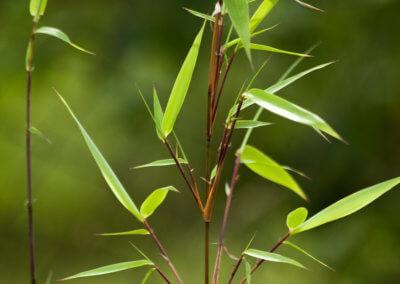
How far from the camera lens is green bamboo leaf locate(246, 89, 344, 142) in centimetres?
34

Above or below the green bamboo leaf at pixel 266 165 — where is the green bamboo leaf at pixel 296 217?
below

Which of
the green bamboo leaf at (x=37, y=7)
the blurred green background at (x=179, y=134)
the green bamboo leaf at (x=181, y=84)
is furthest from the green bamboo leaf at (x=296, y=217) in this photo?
the blurred green background at (x=179, y=134)

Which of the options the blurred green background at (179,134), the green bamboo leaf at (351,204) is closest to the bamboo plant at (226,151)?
the green bamboo leaf at (351,204)

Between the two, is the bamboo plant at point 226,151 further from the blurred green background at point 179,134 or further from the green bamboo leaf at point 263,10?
the blurred green background at point 179,134

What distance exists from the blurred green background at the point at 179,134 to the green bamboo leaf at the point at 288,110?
135cm

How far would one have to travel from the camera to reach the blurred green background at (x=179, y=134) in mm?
1868

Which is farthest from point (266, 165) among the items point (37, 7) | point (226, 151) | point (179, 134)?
point (179, 134)

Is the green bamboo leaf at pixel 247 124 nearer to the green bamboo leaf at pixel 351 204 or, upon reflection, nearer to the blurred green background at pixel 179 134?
the green bamboo leaf at pixel 351 204

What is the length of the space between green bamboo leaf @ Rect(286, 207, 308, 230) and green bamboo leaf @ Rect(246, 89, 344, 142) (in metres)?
0.08

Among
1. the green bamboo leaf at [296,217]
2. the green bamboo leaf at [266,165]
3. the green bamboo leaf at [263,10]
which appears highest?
the green bamboo leaf at [263,10]

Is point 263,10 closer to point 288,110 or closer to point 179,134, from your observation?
Answer: point 288,110

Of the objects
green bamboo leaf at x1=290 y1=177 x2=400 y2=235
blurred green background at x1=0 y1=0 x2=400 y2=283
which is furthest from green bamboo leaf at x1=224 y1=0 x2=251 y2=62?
blurred green background at x1=0 y1=0 x2=400 y2=283

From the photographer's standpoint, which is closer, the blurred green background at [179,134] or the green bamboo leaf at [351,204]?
the green bamboo leaf at [351,204]

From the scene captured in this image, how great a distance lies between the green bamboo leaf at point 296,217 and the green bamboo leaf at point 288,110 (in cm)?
8
